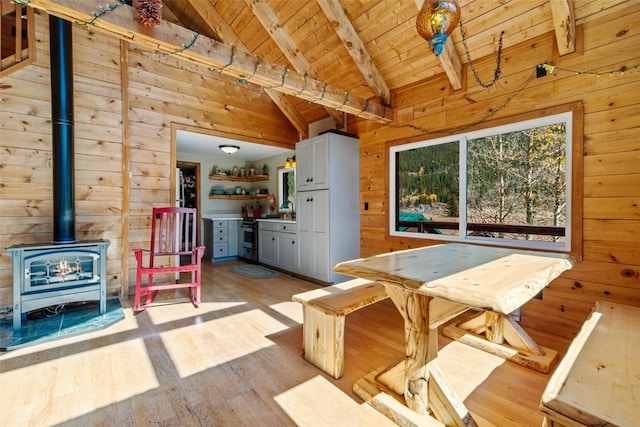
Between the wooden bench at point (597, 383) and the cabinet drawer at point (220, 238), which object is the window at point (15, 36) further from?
the wooden bench at point (597, 383)

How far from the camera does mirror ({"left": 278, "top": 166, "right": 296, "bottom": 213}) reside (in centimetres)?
602

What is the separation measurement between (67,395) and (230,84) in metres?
4.14

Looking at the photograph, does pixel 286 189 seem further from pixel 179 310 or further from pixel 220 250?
pixel 179 310

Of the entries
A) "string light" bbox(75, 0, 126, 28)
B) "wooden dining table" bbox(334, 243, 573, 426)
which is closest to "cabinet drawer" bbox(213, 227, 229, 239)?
"string light" bbox(75, 0, 126, 28)

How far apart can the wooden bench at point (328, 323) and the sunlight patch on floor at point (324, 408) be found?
0.16 m

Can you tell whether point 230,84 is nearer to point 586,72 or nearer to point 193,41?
point 193,41

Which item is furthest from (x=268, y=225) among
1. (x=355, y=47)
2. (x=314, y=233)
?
(x=355, y=47)

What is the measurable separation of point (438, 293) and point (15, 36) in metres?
4.69

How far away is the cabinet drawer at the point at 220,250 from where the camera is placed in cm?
575

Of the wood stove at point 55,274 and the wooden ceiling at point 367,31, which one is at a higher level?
the wooden ceiling at point 367,31

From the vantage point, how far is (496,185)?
3.16 meters

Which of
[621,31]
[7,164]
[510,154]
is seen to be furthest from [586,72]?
[7,164]

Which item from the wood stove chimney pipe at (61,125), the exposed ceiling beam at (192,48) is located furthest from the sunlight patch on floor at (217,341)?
the exposed ceiling beam at (192,48)

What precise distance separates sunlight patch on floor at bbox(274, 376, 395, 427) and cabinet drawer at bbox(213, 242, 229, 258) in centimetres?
437
